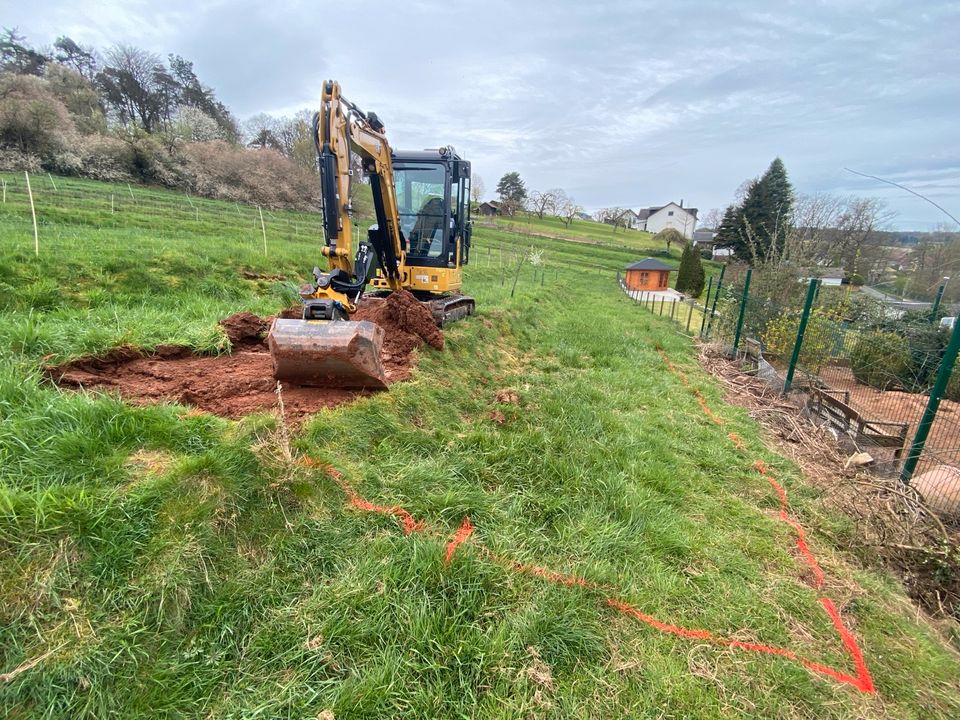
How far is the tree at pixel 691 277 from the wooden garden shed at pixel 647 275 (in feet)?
7.21

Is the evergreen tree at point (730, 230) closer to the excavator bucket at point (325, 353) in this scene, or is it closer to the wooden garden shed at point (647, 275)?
the wooden garden shed at point (647, 275)

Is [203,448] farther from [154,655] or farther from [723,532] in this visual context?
[723,532]

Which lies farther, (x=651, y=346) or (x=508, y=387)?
(x=651, y=346)

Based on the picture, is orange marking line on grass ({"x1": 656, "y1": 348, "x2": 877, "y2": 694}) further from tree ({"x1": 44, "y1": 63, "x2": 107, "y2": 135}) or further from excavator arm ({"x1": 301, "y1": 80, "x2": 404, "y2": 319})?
tree ({"x1": 44, "y1": 63, "x2": 107, "y2": 135})

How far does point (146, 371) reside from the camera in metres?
3.81

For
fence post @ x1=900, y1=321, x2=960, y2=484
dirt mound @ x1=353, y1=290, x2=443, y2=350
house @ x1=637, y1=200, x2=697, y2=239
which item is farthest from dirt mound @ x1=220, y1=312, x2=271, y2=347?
house @ x1=637, y1=200, x2=697, y2=239

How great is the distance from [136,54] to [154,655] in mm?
48739

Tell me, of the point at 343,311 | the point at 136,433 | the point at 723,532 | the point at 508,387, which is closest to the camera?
the point at 136,433

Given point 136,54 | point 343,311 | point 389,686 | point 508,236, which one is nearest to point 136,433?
point 389,686

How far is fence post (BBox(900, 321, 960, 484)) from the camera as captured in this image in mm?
4109

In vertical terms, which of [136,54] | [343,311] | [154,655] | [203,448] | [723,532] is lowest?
[723,532]

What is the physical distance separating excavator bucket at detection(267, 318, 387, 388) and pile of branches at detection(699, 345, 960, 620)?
433 cm

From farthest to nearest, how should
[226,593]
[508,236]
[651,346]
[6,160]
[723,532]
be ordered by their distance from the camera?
[508,236], [6,160], [651,346], [723,532], [226,593]

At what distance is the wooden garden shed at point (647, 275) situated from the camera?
98.0 feet
